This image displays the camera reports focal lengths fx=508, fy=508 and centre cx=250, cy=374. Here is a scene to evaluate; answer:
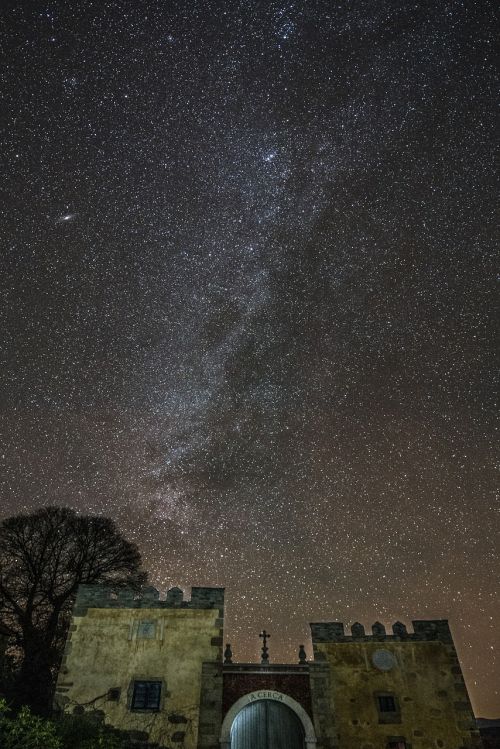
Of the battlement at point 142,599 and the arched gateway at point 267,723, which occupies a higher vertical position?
the battlement at point 142,599

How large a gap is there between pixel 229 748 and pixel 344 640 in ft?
18.8

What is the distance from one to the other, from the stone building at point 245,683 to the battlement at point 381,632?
0.13ft

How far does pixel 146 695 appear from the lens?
18391 millimetres

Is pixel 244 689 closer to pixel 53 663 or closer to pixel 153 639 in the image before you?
pixel 153 639

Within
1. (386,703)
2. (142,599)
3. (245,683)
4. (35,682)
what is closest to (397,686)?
(386,703)

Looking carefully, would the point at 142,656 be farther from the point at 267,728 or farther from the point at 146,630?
the point at 267,728

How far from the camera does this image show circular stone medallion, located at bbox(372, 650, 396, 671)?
19.7 meters

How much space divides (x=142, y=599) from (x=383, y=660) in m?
9.80

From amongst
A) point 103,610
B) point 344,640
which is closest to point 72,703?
point 103,610

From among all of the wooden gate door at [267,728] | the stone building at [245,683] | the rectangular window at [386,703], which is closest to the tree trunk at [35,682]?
the stone building at [245,683]

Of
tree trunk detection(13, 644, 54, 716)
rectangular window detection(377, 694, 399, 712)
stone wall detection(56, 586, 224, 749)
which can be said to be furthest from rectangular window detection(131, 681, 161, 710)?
rectangular window detection(377, 694, 399, 712)

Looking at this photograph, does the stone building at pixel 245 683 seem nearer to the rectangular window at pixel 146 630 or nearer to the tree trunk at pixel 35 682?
the rectangular window at pixel 146 630

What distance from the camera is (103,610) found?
20.3 m

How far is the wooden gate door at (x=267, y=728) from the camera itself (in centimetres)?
1823
